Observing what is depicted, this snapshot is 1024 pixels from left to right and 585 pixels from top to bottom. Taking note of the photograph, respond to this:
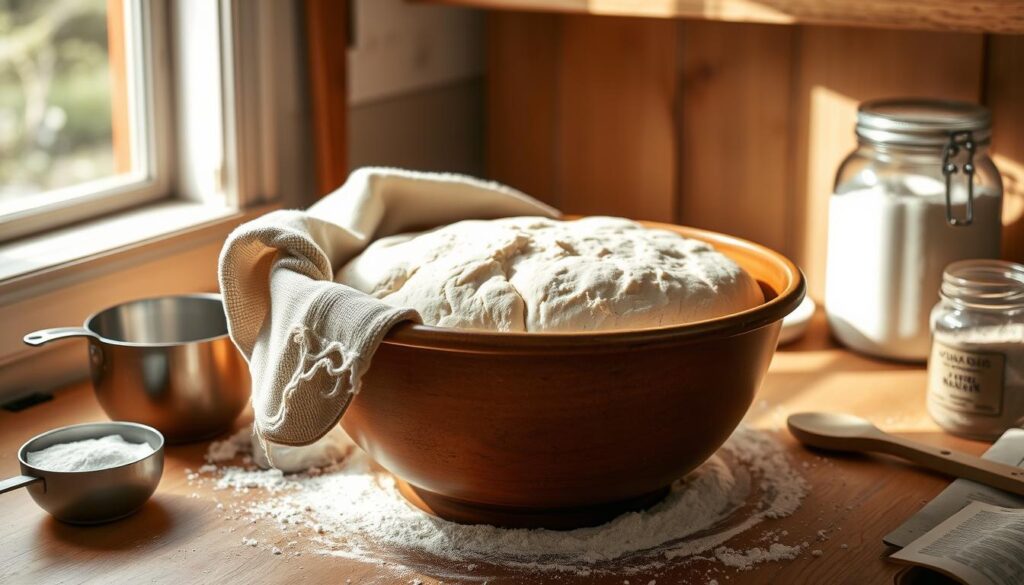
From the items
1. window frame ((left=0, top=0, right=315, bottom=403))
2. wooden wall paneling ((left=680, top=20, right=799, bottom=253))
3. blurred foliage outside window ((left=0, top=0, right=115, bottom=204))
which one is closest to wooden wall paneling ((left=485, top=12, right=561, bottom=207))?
wooden wall paneling ((left=680, top=20, right=799, bottom=253))

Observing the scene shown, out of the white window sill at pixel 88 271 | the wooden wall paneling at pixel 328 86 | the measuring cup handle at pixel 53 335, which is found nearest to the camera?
the measuring cup handle at pixel 53 335

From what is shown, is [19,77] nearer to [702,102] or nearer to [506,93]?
[506,93]

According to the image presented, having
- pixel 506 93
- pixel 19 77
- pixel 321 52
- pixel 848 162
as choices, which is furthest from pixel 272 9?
pixel 848 162

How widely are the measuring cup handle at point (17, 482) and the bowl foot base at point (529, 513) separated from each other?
0.32 meters

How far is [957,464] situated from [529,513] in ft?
1.30

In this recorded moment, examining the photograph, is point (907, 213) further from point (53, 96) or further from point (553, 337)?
point (53, 96)

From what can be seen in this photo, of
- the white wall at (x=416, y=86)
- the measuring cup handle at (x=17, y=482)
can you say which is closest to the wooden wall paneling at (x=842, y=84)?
the white wall at (x=416, y=86)

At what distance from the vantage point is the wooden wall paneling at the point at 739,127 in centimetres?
151

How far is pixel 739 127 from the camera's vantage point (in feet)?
5.10

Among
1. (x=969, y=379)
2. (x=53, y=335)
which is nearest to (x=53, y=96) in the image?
(x=53, y=335)

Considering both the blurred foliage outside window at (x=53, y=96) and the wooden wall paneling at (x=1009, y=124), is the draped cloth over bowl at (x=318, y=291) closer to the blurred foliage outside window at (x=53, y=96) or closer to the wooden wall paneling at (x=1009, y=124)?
the blurred foliage outside window at (x=53, y=96)

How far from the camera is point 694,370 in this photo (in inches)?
34.5

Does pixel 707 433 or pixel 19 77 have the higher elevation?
pixel 19 77

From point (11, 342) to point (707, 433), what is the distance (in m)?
0.72
